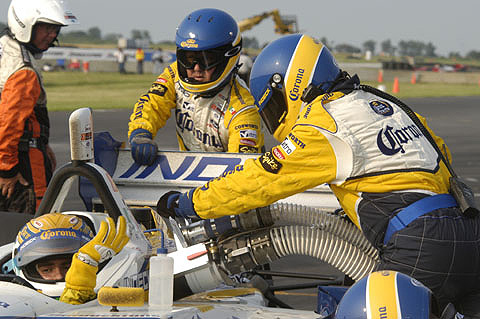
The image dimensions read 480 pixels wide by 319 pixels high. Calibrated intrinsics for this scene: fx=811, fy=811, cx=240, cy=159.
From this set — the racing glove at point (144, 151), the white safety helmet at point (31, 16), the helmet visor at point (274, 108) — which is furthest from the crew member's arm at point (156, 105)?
the helmet visor at point (274, 108)

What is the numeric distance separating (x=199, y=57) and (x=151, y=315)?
3.50 meters

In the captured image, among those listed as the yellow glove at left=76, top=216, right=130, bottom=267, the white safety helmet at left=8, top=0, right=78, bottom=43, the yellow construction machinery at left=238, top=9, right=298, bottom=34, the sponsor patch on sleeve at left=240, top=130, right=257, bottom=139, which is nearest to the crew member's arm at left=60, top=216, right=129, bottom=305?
the yellow glove at left=76, top=216, right=130, bottom=267

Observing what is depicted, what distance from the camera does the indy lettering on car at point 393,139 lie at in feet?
12.5

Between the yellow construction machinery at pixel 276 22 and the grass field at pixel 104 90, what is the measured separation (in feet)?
16.8

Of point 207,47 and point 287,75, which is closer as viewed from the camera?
point 287,75

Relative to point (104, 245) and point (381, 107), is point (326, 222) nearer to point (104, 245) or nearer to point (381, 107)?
point (381, 107)

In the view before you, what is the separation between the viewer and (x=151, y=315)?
3.43 metres

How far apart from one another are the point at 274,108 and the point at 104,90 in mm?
30547

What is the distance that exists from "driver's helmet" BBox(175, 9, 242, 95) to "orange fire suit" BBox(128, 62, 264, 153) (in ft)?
0.47

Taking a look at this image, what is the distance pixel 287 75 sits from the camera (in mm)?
4195

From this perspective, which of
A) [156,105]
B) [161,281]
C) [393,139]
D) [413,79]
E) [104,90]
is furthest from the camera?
[413,79]

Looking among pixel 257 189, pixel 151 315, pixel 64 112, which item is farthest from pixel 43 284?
pixel 64 112

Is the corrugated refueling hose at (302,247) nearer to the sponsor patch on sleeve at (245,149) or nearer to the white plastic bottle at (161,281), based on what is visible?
the white plastic bottle at (161,281)

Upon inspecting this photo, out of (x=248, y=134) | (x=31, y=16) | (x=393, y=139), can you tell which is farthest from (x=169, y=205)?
(x=31, y=16)
